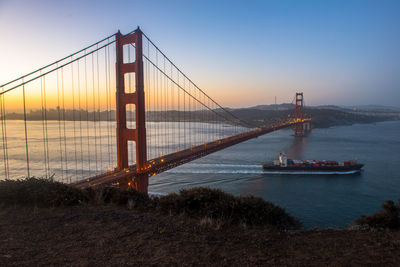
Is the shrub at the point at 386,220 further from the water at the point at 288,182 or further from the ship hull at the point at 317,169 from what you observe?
the ship hull at the point at 317,169

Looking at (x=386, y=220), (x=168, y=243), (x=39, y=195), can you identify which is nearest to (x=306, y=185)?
(x=386, y=220)

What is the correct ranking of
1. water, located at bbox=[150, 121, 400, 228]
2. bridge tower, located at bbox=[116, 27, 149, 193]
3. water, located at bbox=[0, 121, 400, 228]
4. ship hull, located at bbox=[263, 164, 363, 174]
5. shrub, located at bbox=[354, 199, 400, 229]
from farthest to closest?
ship hull, located at bbox=[263, 164, 363, 174], water, located at bbox=[0, 121, 400, 228], water, located at bbox=[150, 121, 400, 228], bridge tower, located at bbox=[116, 27, 149, 193], shrub, located at bbox=[354, 199, 400, 229]

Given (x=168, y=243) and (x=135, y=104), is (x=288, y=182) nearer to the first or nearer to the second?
(x=135, y=104)

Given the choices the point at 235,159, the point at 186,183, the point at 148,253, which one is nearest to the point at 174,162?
the point at 186,183

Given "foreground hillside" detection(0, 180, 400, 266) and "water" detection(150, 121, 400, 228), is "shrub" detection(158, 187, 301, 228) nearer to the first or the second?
"foreground hillside" detection(0, 180, 400, 266)

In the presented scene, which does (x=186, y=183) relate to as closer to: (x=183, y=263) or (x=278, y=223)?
(x=278, y=223)

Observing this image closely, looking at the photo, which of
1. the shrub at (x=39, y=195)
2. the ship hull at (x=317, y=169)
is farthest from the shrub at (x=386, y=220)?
the ship hull at (x=317, y=169)

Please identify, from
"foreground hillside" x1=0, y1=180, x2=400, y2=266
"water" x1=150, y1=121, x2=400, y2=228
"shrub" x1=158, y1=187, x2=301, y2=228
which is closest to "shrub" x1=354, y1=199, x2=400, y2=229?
"foreground hillside" x1=0, y1=180, x2=400, y2=266
